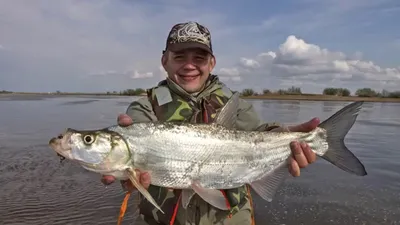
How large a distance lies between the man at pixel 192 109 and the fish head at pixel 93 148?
29cm

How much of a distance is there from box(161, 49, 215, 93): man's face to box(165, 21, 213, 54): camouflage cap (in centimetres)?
13

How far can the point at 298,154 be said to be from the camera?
4.31 metres

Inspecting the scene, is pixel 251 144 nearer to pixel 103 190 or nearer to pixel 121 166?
pixel 121 166

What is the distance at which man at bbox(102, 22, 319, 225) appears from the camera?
168 inches

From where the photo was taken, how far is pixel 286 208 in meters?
8.78

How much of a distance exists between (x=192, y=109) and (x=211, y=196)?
4.06 ft

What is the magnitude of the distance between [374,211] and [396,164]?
5147mm

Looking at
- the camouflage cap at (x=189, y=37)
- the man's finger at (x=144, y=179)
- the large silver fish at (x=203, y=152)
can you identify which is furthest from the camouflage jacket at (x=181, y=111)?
the man's finger at (x=144, y=179)

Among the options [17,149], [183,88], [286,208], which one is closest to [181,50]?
[183,88]

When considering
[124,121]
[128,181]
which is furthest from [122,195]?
[124,121]

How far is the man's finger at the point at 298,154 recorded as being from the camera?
14.1 feet

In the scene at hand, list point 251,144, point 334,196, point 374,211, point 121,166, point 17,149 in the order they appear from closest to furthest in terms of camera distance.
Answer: point 121,166 < point 251,144 < point 374,211 < point 334,196 < point 17,149

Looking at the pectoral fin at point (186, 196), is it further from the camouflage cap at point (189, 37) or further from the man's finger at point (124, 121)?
the camouflage cap at point (189, 37)

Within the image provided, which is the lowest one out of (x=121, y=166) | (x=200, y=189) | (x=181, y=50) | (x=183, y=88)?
(x=200, y=189)
